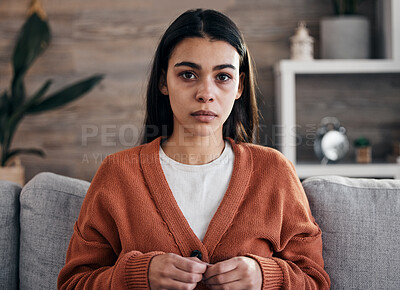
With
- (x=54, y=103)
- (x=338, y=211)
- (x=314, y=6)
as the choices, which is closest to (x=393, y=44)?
(x=314, y=6)

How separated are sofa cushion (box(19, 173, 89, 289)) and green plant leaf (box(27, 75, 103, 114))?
1135mm

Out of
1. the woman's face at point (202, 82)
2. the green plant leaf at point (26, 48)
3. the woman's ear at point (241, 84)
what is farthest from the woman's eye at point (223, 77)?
the green plant leaf at point (26, 48)

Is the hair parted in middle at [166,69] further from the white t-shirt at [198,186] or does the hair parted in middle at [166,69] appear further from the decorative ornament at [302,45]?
the decorative ornament at [302,45]

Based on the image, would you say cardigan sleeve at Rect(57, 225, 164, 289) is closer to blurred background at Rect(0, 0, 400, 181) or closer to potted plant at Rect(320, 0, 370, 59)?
blurred background at Rect(0, 0, 400, 181)

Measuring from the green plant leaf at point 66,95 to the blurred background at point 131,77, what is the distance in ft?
0.53

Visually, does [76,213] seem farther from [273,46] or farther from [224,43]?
[273,46]

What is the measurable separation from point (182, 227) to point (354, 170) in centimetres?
142

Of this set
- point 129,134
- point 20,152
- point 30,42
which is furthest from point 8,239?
point 30,42

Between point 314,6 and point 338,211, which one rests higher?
point 314,6

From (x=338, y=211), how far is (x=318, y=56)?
55.9 inches

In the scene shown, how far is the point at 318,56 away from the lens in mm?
2471

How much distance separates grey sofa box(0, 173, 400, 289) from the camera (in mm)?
1190

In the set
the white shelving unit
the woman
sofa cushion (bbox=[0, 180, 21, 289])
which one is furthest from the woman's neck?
the white shelving unit

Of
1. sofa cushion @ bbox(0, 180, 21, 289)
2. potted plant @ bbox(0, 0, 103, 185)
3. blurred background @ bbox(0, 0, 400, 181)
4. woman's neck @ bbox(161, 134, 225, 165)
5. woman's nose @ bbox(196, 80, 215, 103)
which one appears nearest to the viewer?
woman's nose @ bbox(196, 80, 215, 103)
